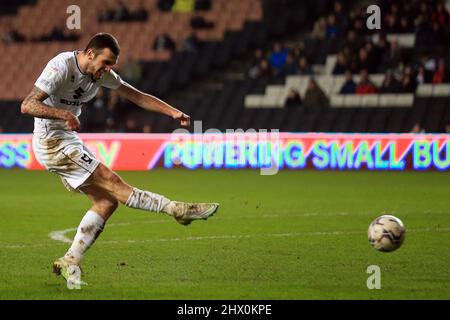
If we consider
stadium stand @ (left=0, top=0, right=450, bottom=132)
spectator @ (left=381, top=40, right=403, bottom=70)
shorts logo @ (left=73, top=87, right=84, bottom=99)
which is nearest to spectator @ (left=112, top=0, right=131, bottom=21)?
stadium stand @ (left=0, top=0, right=450, bottom=132)

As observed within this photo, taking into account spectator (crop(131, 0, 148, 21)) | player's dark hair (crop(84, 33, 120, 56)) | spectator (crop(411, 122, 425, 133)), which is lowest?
player's dark hair (crop(84, 33, 120, 56))

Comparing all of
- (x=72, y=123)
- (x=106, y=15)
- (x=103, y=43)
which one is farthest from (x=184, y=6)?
(x=72, y=123)

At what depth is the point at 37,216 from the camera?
45.7ft

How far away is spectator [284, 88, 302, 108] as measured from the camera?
25234 millimetres

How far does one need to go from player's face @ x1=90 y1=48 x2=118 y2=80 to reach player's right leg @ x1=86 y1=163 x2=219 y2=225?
29.4 inches

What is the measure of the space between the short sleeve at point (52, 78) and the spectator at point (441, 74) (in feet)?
55.8

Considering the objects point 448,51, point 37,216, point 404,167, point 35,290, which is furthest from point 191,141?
point 35,290

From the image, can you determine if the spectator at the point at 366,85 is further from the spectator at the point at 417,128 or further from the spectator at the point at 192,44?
the spectator at the point at 192,44

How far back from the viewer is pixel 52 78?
8.08 meters

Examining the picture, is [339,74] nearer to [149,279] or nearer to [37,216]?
[37,216]

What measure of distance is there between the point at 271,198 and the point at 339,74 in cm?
973

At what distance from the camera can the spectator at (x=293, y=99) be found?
2523 cm

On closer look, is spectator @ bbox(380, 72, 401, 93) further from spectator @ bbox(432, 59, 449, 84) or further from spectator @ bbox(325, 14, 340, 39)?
spectator @ bbox(325, 14, 340, 39)

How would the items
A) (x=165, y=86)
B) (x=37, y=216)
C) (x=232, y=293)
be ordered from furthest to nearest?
(x=165, y=86) → (x=37, y=216) → (x=232, y=293)
